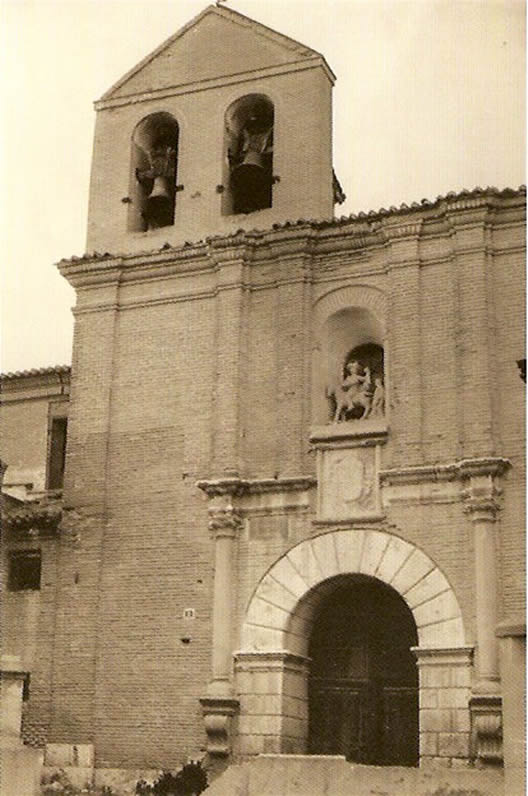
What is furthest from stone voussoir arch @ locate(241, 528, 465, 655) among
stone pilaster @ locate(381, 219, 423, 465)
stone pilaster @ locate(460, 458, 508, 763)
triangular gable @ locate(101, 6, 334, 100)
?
triangular gable @ locate(101, 6, 334, 100)

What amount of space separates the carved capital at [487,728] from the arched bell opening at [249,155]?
835 centimetres

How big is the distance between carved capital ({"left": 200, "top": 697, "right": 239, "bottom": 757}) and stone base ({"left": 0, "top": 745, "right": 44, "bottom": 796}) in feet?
7.06

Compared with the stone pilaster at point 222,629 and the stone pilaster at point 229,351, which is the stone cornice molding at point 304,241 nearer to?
the stone pilaster at point 229,351

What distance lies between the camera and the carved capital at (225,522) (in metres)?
16.2

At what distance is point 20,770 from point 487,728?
5.63 metres

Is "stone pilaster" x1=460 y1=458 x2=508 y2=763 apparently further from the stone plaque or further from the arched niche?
the arched niche

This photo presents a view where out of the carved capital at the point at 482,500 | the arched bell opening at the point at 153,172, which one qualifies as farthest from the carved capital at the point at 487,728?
the arched bell opening at the point at 153,172

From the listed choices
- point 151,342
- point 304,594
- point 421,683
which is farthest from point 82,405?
point 421,683

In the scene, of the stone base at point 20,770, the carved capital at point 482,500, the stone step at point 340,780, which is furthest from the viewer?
the carved capital at point 482,500

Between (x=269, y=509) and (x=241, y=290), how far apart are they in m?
3.26

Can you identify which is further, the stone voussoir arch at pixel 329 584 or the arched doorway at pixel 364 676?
the arched doorway at pixel 364 676

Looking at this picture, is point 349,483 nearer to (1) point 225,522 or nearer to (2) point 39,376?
(1) point 225,522

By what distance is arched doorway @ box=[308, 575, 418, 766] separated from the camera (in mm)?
15398

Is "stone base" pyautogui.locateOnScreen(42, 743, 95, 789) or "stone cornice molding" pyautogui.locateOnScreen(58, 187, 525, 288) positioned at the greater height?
"stone cornice molding" pyautogui.locateOnScreen(58, 187, 525, 288)
